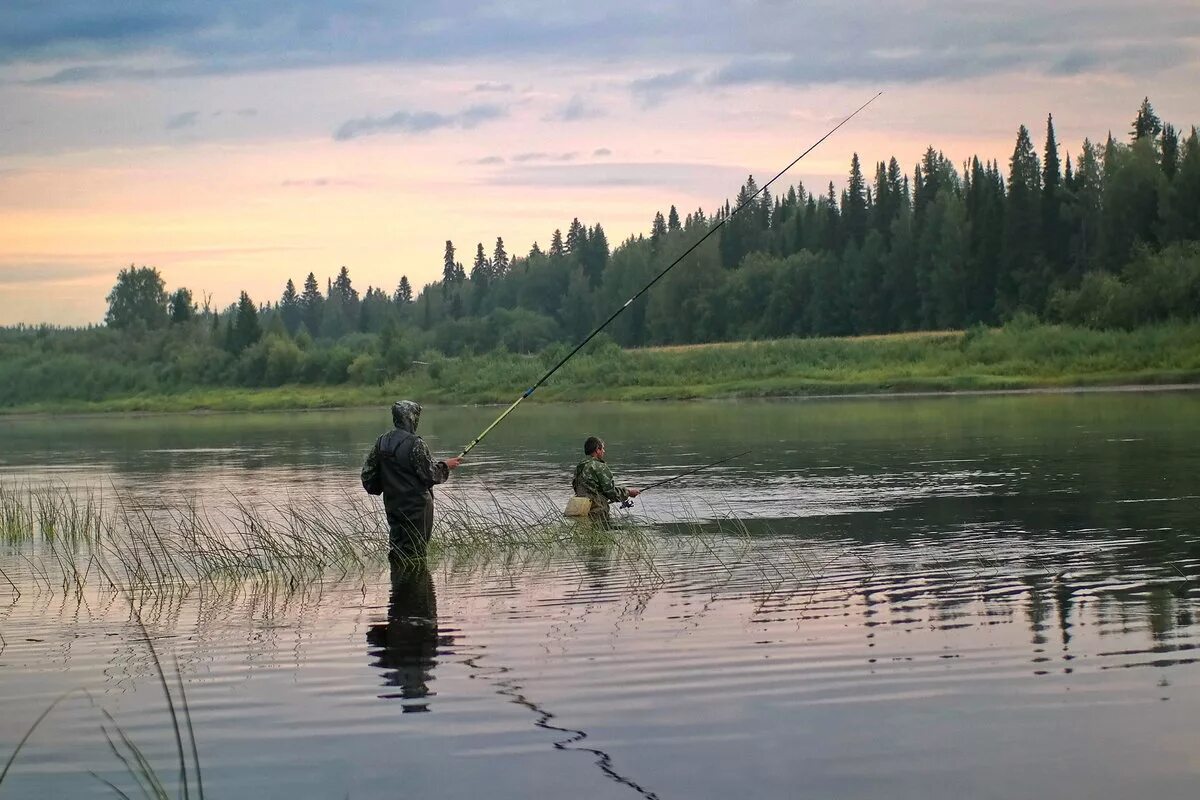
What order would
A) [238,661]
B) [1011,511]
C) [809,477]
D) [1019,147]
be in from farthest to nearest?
A: [1019,147] < [809,477] < [1011,511] < [238,661]

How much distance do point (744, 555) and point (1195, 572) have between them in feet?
15.0

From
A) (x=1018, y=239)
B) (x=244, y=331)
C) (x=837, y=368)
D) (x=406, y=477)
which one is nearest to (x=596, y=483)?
(x=406, y=477)

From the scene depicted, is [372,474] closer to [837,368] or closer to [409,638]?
[409,638]

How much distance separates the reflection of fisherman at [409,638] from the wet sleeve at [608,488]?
10.7 ft

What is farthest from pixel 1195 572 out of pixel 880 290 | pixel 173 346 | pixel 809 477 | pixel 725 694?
pixel 173 346

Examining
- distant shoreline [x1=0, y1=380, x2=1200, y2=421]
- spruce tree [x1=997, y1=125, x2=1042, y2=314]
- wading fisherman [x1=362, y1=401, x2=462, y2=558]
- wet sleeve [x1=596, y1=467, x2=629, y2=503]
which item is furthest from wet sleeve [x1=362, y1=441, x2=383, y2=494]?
spruce tree [x1=997, y1=125, x2=1042, y2=314]

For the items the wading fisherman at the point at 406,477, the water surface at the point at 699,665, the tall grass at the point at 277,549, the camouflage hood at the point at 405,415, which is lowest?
the water surface at the point at 699,665

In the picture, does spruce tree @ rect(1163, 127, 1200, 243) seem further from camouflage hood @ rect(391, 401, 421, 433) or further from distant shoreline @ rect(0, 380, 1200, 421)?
camouflage hood @ rect(391, 401, 421, 433)

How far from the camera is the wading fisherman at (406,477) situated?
47.2ft

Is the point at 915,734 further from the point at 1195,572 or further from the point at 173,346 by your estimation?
the point at 173,346

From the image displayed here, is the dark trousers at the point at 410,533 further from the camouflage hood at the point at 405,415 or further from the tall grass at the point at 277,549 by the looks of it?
the camouflage hood at the point at 405,415

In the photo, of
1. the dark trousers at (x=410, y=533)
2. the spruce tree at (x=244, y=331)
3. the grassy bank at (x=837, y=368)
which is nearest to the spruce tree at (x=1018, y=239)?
the grassy bank at (x=837, y=368)

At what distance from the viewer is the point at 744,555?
52.0ft

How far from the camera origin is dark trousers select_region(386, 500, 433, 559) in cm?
1503
